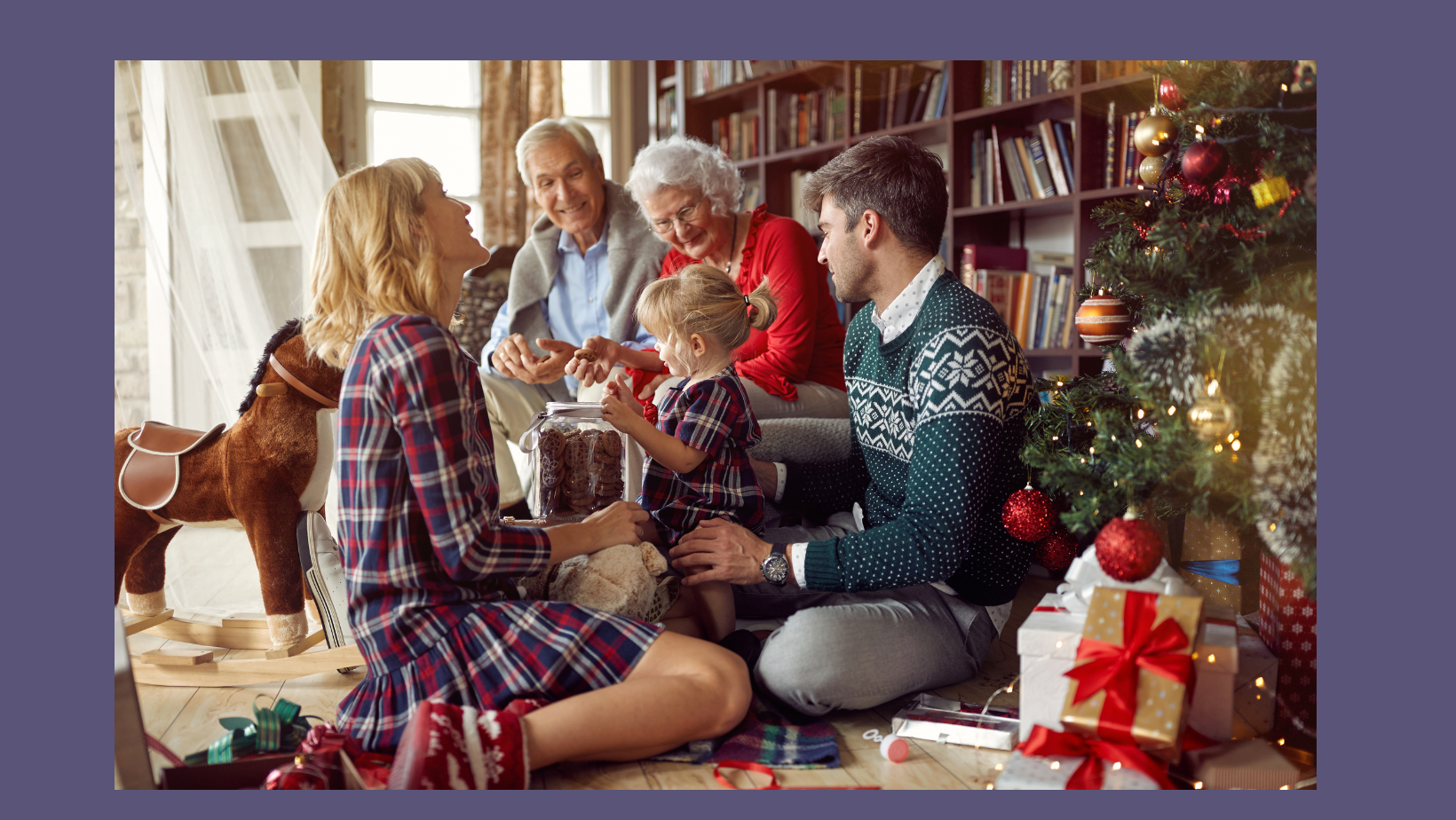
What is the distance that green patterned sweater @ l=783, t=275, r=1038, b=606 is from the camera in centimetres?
146

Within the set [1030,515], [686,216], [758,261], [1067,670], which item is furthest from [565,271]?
[1067,670]

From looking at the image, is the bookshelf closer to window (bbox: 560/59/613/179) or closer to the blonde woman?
window (bbox: 560/59/613/179)

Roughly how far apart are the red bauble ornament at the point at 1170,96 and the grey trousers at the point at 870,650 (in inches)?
32.3

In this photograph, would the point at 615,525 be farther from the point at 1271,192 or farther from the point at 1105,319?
the point at 1271,192

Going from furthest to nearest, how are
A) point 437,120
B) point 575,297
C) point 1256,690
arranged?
1. point 437,120
2. point 575,297
3. point 1256,690

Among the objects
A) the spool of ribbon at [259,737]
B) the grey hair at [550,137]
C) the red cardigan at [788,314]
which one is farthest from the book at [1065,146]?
the spool of ribbon at [259,737]

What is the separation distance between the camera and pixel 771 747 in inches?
54.6

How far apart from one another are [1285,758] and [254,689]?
5.22 feet

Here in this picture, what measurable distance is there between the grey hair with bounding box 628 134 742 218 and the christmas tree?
1135 mm

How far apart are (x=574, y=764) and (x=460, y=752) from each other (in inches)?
7.9

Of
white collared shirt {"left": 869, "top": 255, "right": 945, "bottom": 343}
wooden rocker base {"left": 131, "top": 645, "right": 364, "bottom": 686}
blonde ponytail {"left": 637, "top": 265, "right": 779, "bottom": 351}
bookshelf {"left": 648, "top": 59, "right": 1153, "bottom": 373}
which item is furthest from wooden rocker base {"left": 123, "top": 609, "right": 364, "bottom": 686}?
bookshelf {"left": 648, "top": 59, "right": 1153, "bottom": 373}

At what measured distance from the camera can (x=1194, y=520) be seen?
5.20 feet

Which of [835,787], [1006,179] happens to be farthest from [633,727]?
[1006,179]

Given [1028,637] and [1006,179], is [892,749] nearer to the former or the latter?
[1028,637]
